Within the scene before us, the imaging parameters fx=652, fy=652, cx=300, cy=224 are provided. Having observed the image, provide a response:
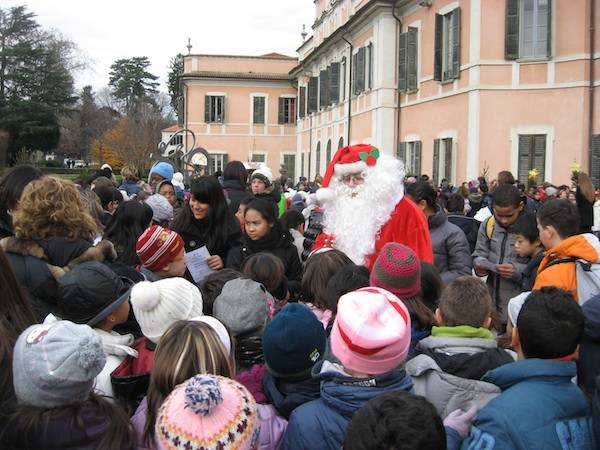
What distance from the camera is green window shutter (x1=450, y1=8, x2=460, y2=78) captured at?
1953 cm

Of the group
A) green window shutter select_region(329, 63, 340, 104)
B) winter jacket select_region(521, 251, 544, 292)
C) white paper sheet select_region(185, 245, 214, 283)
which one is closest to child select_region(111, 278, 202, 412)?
white paper sheet select_region(185, 245, 214, 283)

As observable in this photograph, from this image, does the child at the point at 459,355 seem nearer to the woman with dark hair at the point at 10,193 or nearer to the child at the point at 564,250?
the child at the point at 564,250

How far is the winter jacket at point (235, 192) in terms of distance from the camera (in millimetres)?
6980

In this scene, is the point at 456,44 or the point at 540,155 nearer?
the point at 540,155

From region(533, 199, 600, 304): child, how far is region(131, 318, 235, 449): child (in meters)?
1.73

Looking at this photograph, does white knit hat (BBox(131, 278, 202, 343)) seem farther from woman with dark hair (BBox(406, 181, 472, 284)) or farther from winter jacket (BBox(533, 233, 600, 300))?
woman with dark hair (BBox(406, 181, 472, 284))

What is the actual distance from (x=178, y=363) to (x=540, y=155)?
A: 1754 cm

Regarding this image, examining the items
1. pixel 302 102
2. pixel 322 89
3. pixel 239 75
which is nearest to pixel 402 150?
pixel 322 89

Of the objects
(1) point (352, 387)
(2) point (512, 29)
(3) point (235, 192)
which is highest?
(2) point (512, 29)

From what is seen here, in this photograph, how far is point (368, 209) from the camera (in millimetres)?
5328

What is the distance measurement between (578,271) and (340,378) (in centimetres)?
165

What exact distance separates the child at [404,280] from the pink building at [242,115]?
138 feet

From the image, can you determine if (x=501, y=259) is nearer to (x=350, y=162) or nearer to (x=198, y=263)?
(x=350, y=162)

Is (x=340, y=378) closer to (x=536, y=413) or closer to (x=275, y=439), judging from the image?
(x=275, y=439)
